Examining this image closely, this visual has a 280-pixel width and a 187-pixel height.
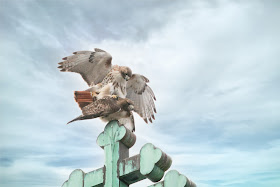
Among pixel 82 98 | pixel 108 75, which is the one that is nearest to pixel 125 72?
pixel 108 75

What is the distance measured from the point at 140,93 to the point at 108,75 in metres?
0.46

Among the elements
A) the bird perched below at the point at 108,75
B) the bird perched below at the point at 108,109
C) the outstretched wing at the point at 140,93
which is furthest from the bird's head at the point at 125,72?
the bird perched below at the point at 108,109

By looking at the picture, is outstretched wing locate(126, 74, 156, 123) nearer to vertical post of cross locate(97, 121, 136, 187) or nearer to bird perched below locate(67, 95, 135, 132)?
bird perched below locate(67, 95, 135, 132)

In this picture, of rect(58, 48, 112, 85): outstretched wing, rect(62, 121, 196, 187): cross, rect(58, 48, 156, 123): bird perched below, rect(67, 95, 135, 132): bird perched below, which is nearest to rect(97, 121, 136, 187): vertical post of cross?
rect(62, 121, 196, 187): cross

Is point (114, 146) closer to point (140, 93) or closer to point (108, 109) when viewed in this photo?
point (108, 109)

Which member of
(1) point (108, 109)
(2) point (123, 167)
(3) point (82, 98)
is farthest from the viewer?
(3) point (82, 98)

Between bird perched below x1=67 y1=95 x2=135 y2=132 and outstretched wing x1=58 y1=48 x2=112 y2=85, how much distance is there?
735 millimetres

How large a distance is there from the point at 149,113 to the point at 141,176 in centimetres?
117

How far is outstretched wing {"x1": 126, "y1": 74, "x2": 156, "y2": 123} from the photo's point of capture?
10.8ft

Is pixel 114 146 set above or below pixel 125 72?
below

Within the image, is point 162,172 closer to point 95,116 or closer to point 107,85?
point 95,116

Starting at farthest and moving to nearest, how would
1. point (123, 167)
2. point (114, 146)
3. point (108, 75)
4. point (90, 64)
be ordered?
1. point (90, 64)
2. point (108, 75)
3. point (114, 146)
4. point (123, 167)

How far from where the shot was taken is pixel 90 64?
3.33 meters

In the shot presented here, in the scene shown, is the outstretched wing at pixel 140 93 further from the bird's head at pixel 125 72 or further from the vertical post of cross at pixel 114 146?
the vertical post of cross at pixel 114 146
